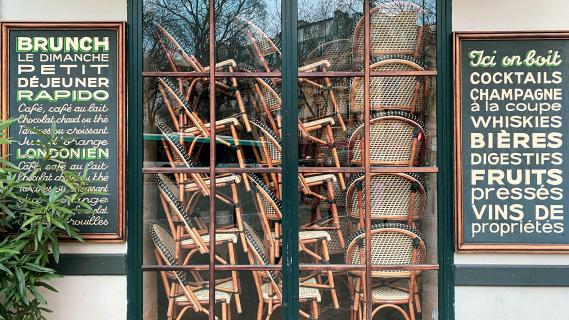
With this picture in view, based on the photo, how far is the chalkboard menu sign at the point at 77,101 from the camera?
10.4 ft

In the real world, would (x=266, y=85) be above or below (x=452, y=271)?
above

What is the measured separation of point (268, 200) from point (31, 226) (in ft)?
4.69

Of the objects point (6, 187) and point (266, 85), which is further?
point (266, 85)

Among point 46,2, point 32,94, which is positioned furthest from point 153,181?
point 46,2

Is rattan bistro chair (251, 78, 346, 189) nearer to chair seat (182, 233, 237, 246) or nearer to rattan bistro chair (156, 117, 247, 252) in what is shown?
rattan bistro chair (156, 117, 247, 252)

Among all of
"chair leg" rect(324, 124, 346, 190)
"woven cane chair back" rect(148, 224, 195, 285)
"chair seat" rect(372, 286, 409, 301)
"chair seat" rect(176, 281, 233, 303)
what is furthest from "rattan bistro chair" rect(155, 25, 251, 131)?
"chair seat" rect(372, 286, 409, 301)

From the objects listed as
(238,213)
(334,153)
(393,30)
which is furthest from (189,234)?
(393,30)

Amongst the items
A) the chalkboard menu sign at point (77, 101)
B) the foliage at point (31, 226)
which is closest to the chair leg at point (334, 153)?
the chalkboard menu sign at point (77, 101)

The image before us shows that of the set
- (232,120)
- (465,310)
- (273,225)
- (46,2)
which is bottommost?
(465,310)

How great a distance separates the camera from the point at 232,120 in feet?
A: 11.0

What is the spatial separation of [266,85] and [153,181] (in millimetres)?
986

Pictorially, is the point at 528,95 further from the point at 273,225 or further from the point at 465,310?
the point at 273,225

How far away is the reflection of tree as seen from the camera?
3367mm

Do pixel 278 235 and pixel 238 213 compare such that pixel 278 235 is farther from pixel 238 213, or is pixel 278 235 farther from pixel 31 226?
pixel 31 226
